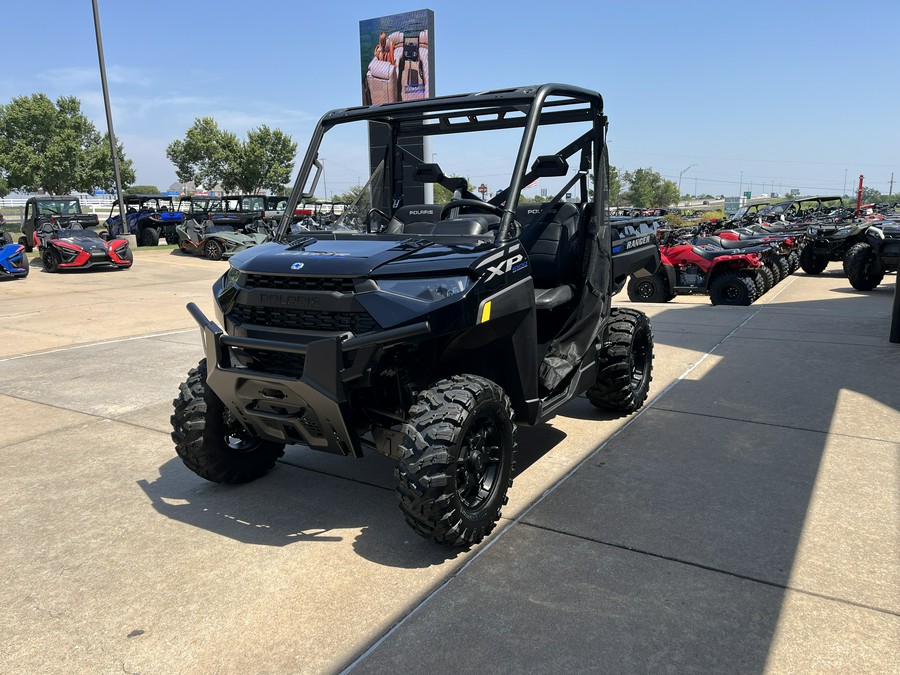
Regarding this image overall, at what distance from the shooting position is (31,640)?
8.43 ft

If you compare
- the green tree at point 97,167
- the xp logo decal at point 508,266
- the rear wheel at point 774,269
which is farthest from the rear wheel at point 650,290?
the green tree at point 97,167

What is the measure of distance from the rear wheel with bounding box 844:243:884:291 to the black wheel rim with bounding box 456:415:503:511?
38.0ft

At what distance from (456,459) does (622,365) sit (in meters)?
2.29

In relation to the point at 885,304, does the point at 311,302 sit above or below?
above

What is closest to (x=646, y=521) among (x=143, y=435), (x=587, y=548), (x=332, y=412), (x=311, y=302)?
(x=587, y=548)

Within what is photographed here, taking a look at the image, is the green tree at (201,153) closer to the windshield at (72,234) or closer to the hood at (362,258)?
the windshield at (72,234)

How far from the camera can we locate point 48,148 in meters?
43.9

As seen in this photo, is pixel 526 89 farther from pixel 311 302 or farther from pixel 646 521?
pixel 646 521

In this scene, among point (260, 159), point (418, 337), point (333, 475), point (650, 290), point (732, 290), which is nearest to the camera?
point (418, 337)

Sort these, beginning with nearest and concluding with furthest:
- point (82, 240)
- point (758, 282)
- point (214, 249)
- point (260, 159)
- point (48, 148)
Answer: point (758, 282) < point (82, 240) < point (214, 249) < point (48, 148) < point (260, 159)

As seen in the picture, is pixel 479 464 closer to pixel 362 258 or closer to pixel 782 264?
pixel 362 258

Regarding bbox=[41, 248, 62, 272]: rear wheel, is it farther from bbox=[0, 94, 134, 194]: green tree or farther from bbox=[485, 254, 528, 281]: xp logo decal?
bbox=[0, 94, 134, 194]: green tree

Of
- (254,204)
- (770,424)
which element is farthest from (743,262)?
(254,204)

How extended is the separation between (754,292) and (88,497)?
10182 mm
